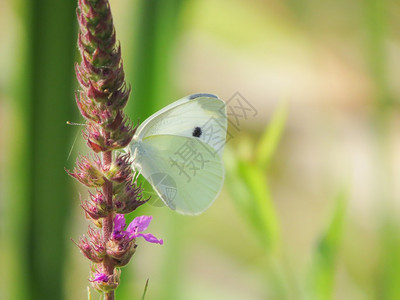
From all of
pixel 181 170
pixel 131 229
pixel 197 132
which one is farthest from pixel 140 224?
pixel 197 132

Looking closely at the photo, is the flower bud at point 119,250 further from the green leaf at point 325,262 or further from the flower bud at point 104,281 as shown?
the green leaf at point 325,262

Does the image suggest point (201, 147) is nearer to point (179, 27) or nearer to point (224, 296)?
point (179, 27)

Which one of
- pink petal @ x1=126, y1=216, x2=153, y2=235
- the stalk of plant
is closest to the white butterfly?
pink petal @ x1=126, y1=216, x2=153, y2=235

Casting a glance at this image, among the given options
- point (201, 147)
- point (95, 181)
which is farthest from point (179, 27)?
point (95, 181)

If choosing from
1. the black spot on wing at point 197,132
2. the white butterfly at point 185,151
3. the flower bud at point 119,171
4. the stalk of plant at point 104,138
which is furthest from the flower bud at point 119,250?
the black spot on wing at point 197,132

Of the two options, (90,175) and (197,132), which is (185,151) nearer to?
(197,132)

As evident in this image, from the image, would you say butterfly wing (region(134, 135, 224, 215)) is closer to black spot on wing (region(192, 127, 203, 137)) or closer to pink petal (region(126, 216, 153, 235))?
black spot on wing (region(192, 127, 203, 137))
